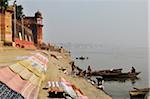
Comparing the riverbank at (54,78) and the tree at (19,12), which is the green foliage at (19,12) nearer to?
the tree at (19,12)

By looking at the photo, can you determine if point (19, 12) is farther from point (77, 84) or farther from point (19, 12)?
point (77, 84)

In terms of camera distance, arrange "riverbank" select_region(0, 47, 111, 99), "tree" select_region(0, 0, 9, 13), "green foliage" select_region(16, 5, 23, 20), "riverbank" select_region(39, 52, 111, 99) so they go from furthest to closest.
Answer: "green foliage" select_region(16, 5, 23, 20)
"tree" select_region(0, 0, 9, 13)
"riverbank" select_region(39, 52, 111, 99)
"riverbank" select_region(0, 47, 111, 99)

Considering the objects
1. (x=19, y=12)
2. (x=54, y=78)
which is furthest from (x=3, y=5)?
(x=54, y=78)

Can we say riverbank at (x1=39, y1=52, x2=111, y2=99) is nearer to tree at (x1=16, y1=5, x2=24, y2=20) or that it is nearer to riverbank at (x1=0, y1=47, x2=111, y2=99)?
riverbank at (x1=0, y1=47, x2=111, y2=99)

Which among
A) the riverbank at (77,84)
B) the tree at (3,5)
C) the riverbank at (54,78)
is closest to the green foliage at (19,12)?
the tree at (3,5)

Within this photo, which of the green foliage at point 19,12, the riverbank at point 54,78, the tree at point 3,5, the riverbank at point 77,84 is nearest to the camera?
the riverbank at point 54,78

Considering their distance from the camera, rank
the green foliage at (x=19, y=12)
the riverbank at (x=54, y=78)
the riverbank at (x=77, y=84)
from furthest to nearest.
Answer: the green foliage at (x=19, y=12) < the riverbank at (x=77, y=84) < the riverbank at (x=54, y=78)

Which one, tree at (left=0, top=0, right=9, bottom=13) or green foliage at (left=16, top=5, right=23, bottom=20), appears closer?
tree at (left=0, top=0, right=9, bottom=13)

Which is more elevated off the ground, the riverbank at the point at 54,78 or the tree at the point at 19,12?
the tree at the point at 19,12

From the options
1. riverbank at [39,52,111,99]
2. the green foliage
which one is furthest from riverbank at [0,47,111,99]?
the green foliage

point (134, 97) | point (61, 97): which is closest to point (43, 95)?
point (61, 97)

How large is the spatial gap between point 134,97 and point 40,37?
121ft

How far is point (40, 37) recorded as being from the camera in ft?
197

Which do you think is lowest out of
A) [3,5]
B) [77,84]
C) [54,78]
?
[77,84]
